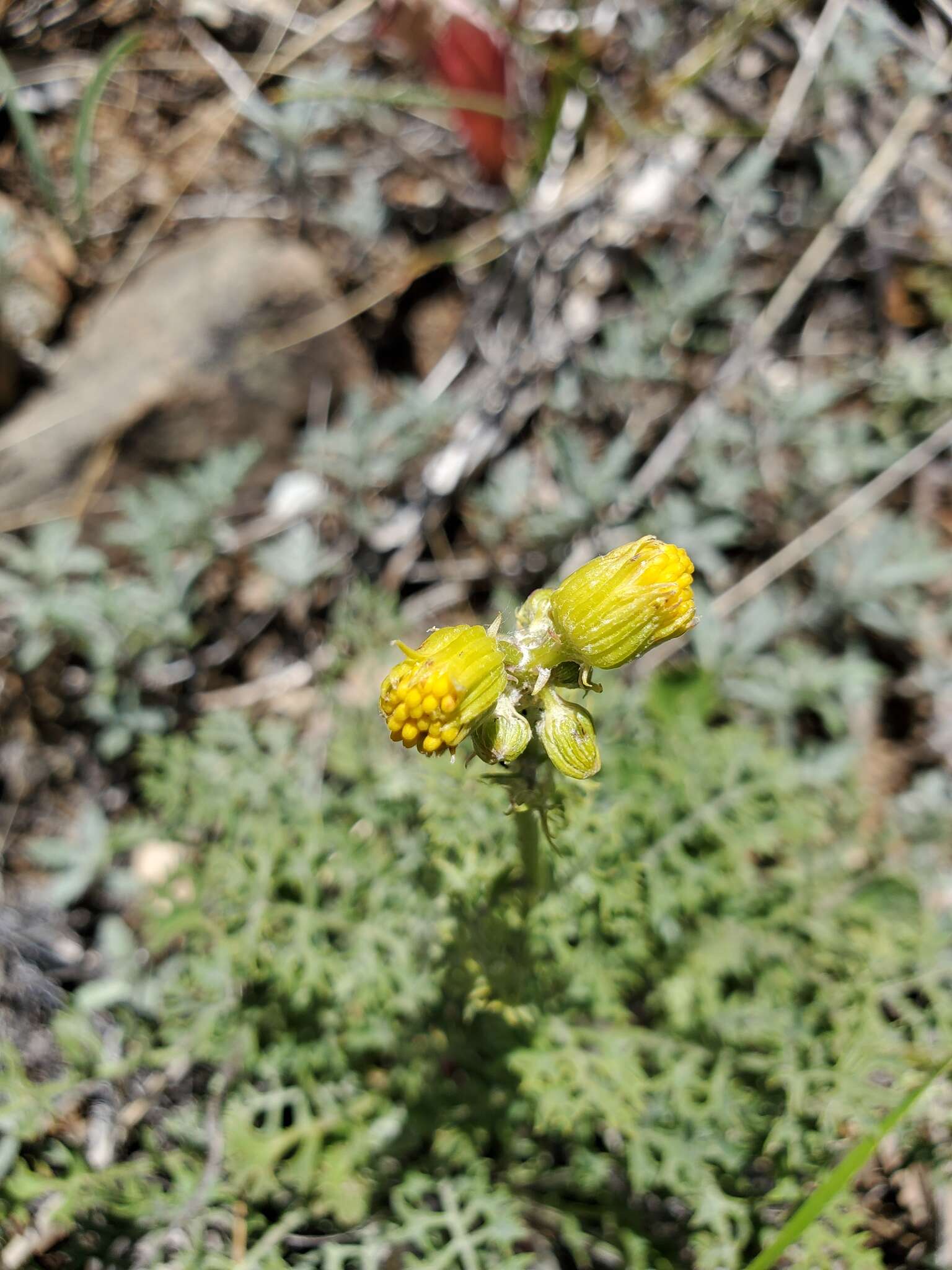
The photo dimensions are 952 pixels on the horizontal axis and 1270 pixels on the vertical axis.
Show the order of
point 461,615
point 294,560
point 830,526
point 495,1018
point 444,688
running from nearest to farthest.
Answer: point 444,688
point 495,1018
point 294,560
point 830,526
point 461,615

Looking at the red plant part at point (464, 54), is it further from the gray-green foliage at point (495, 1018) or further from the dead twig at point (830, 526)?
the gray-green foliage at point (495, 1018)

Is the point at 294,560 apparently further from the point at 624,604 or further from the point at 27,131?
the point at 624,604

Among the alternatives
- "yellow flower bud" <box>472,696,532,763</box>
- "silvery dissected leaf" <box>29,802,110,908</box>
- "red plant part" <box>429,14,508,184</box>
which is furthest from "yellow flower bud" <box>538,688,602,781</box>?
"red plant part" <box>429,14,508,184</box>

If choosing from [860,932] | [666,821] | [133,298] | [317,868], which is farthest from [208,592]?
[860,932]

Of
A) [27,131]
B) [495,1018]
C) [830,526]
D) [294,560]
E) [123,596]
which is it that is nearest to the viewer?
[495,1018]

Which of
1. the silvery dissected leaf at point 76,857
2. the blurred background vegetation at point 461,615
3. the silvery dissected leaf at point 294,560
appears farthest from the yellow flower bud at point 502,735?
the silvery dissected leaf at point 294,560

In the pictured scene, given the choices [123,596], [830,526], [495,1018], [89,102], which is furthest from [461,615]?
[89,102]
